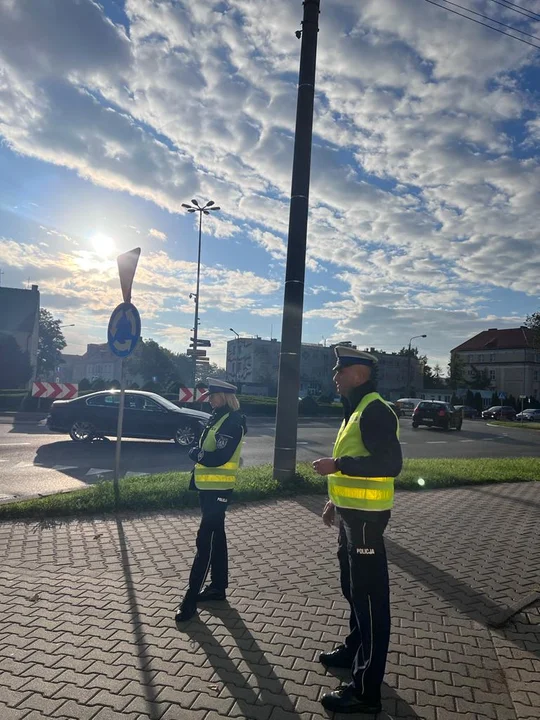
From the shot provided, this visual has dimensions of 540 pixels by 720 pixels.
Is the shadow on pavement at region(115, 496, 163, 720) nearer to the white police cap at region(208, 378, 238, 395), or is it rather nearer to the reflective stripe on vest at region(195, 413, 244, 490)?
the reflective stripe on vest at region(195, 413, 244, 490)

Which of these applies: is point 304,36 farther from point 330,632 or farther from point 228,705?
point 228,705

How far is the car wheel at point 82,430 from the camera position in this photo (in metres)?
15.0

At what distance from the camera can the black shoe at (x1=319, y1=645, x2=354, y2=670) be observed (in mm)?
3402

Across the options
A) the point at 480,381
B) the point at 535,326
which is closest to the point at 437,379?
the point at 480,381

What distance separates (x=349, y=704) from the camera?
9.72 feet

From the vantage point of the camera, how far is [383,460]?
307 centimetres

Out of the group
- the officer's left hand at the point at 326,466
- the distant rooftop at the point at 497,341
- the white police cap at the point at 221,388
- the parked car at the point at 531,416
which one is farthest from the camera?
the distant rooftop at the point at 497,341

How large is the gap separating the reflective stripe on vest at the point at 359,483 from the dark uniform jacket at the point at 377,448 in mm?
38

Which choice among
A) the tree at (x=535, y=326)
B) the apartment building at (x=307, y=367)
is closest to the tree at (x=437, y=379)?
the apartment building at (x=307, y=367)

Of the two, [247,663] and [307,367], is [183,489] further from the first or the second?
[307,367]

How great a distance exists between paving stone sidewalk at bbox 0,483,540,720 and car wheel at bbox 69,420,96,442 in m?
8.69

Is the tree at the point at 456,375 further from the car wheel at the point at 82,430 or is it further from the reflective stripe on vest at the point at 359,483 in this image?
the reflective stripe on vest at the point at 359,483

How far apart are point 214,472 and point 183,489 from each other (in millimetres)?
3780

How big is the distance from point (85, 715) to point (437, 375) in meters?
110
